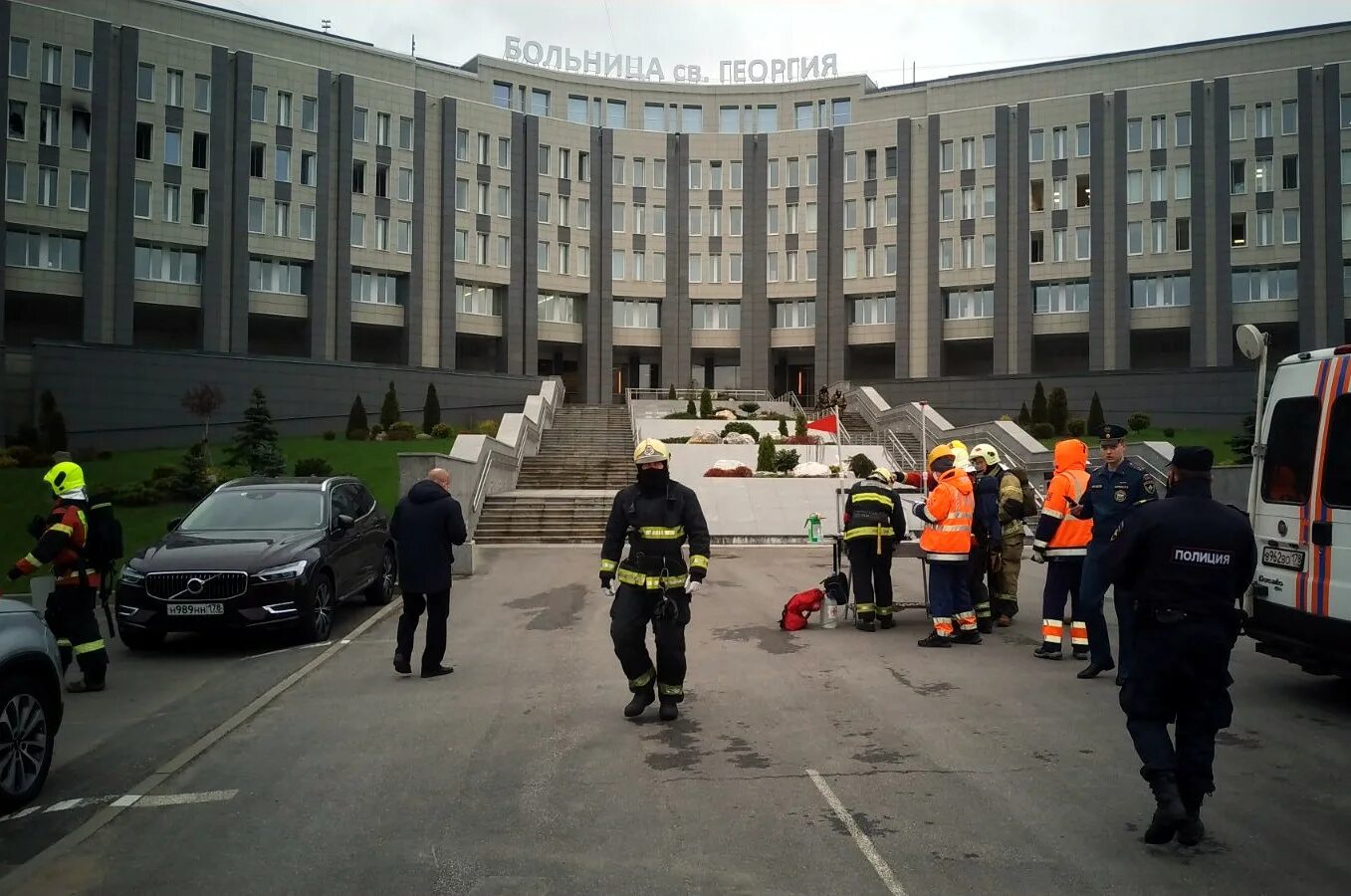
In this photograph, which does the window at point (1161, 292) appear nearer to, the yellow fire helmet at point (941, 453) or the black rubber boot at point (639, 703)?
the yellow fire helmet at point (941, 453)

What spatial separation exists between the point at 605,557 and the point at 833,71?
199ft

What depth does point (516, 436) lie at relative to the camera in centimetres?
3231

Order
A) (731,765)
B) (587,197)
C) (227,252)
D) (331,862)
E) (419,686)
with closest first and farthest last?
(331,862), (731,765), (419,686), (227,252), (587,197)

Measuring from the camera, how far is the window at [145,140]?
46.9 metres

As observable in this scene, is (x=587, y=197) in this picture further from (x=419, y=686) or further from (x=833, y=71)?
(x=419, y=686)

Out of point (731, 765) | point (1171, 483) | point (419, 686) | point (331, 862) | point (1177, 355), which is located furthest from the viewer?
point (1177, 355)

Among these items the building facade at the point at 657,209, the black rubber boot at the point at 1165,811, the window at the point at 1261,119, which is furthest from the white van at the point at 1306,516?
the window at the point at 1261,119

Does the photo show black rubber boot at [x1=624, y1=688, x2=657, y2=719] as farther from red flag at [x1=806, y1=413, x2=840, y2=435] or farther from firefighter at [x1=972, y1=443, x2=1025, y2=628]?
red flag at [x1=806, y1=413, x2=840, y2=435]

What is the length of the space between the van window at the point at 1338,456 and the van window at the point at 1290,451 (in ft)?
0.47

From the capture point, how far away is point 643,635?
24.7ft

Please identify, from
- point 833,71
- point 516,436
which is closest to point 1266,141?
point 833,71

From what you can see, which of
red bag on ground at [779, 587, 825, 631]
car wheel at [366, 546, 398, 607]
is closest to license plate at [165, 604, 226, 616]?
car wheel at [366, 546, 398, 607]

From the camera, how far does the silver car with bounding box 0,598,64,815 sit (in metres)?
5.71

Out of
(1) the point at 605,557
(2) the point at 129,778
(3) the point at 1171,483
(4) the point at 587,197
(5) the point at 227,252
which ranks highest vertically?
(4) the point at 587,197
